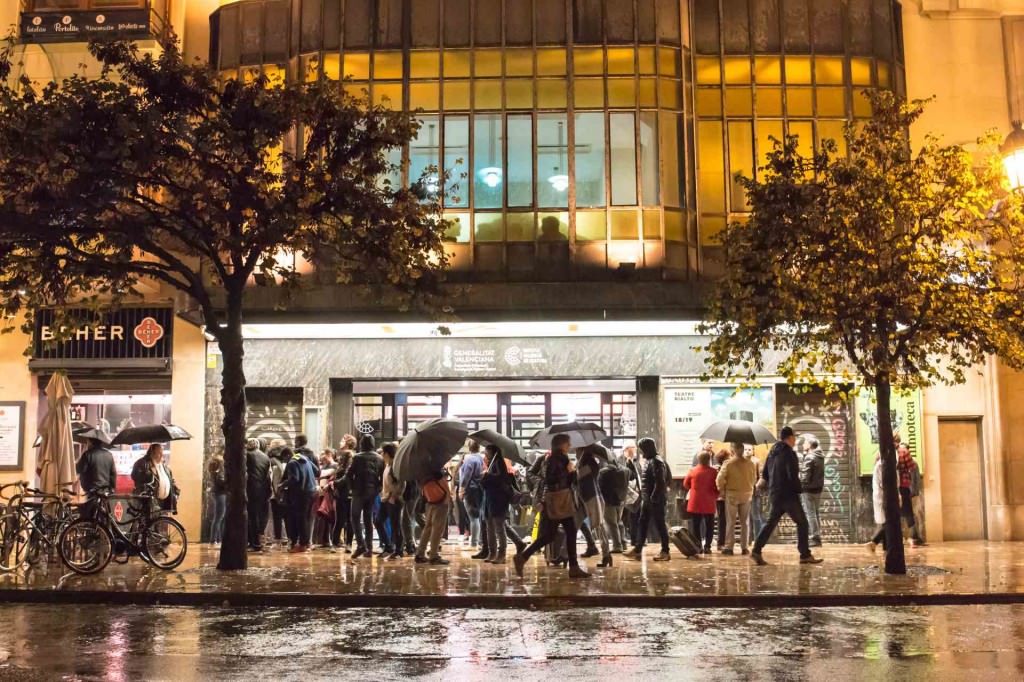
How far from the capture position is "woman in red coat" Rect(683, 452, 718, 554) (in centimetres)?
1741

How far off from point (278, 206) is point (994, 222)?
983 cm

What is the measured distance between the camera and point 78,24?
2119cm

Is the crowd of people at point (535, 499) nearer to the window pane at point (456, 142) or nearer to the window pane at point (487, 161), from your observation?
the window pane at point (487, 161)

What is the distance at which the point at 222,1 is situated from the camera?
2216 cm

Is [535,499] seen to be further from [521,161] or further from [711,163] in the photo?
[711,163]

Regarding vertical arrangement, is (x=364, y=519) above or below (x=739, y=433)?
below

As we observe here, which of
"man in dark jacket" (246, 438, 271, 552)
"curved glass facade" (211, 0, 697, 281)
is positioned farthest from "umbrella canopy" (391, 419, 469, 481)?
"curved glass facade" (211, 0, 697, 281)

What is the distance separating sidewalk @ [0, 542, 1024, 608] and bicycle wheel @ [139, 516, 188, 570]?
0.28 m

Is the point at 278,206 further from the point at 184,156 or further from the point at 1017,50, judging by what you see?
the point at 1017,50

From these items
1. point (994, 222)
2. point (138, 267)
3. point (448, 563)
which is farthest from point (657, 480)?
point (138, 267)

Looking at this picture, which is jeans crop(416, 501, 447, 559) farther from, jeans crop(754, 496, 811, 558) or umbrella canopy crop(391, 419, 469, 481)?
jeans crop(754, 496, 811, 558)

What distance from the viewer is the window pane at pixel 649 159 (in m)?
20.6

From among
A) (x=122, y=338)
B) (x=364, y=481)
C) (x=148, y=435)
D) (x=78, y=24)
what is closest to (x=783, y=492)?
(x=364, y=481)

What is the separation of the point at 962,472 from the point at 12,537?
1741cm
